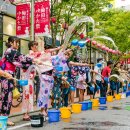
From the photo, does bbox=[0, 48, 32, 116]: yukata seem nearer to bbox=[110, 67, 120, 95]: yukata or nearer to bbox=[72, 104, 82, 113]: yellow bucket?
bbox=[72, 104, 82, 113]: yellow bucket

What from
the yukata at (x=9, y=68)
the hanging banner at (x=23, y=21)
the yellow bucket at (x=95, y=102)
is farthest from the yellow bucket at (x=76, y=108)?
the hanging banner at (x=23, y=21)

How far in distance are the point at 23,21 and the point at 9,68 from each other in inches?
352

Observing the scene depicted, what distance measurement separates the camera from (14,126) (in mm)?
8352

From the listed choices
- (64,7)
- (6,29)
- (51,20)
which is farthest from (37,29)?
(6,29)

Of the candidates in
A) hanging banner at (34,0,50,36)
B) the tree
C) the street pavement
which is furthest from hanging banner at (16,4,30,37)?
the street pavement

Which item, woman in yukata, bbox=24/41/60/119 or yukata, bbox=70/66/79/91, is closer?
woman in yukata, bbox=24/41/60/119

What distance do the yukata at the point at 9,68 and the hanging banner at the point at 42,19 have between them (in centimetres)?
772

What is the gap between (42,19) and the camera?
16.2 m

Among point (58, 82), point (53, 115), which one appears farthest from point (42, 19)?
point (53, 115)

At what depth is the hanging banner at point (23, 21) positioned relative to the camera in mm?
16531

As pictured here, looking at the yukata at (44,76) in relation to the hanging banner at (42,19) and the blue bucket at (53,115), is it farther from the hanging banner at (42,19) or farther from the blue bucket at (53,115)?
the hanging banner at (42,19)

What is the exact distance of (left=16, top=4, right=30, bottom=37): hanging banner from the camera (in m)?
16.5

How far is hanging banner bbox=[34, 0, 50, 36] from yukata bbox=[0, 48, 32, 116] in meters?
7.72

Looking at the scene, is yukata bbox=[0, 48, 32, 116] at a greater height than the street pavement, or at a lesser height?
greater
